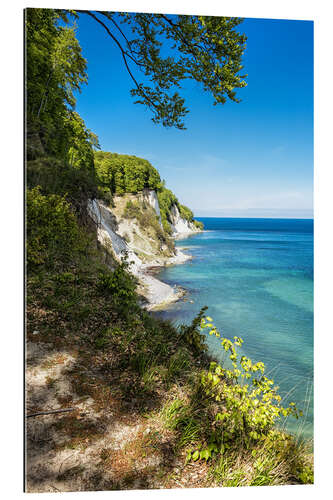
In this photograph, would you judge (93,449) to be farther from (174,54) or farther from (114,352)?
(174,54)

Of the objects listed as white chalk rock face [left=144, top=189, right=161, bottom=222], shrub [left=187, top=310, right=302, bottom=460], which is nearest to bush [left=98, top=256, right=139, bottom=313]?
shrub [left=187, top=310, right=302, bottom=460]

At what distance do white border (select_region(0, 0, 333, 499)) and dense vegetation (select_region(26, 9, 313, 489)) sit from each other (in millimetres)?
197

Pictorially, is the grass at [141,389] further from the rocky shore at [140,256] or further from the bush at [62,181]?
the bush at [62,181]

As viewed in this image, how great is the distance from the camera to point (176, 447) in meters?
1.64

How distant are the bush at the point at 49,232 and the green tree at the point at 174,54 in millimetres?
1472

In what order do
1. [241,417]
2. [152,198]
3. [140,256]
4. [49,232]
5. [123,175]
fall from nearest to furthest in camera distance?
1. [241,417]
2. [49,232]
3. [123,175]
4. [140,256]
5. [152,198]

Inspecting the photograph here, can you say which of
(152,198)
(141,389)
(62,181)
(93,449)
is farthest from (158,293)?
(152,198)

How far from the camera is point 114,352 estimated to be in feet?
7.28

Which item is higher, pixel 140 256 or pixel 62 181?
pixel 62 181
